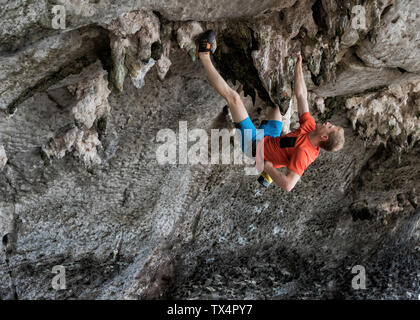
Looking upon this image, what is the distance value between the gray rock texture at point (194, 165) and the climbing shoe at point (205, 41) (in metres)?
0.14

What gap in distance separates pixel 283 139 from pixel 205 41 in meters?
1.22

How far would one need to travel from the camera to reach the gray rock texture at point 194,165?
3973 mm

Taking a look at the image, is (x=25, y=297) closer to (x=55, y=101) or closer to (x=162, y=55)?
(x=55, y=101)

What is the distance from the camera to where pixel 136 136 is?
5375 mm

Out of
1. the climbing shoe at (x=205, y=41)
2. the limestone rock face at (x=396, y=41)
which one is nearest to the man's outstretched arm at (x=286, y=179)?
the climbing shoe at (x=205, y=41)

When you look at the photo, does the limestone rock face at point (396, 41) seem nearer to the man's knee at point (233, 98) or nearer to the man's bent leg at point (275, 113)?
the man's bent leg at point (275, 113)

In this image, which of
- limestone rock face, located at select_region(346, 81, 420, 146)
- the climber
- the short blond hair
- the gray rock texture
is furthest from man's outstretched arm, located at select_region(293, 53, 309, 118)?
limestone rock face, located at select_region(346, 81, 420, 146)

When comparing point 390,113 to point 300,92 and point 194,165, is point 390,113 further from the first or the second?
point 194,165

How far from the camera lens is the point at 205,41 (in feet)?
12.9

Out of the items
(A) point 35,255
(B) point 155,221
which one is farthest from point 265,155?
(A) point 35,255

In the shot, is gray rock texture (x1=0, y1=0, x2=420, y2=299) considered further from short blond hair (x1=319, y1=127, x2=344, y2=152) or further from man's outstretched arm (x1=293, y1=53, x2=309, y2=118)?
short blond hair (x1=319, y1=127, x2=344, y2=152)

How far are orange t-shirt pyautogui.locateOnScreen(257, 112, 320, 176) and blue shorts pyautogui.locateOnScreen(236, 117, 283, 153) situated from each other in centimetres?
10

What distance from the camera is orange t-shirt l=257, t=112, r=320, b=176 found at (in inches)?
155

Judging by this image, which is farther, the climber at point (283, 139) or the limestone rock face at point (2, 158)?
the limestone rock face at point (2, 158)
